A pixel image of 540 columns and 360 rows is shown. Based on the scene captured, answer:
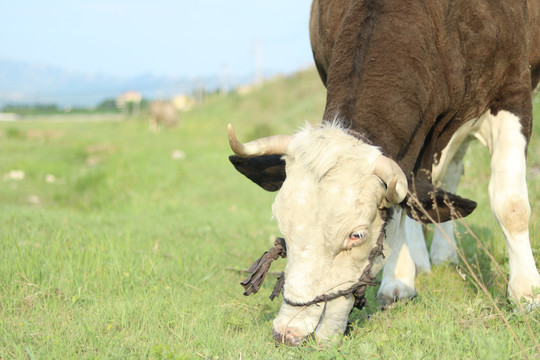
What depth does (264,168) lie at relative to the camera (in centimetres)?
383

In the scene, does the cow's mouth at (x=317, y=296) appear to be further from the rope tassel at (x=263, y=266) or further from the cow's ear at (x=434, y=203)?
the cow's ear at (x=434, y=203)

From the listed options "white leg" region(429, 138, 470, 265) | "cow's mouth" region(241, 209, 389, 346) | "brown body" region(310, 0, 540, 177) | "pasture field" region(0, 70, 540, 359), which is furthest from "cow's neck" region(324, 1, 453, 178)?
"white leg" region(429, 138, 470, 265)

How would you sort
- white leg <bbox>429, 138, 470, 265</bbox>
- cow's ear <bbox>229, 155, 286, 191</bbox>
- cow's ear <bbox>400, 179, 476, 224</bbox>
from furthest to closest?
white leg <bbox>429, 138, 470, 265</bbox> → cow's ear <bbox>229, 155, 286, 191</bbox> → cow's ear <bbox>400, 179, 476, 224</bbox>

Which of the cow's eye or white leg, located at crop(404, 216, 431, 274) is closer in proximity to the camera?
the cow's eye

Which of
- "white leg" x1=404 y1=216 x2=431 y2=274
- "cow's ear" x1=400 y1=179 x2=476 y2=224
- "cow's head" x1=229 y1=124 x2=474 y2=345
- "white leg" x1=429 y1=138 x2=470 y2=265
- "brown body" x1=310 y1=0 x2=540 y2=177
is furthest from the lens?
"white leg" x1=429 y1=138 x2=470 y2=265

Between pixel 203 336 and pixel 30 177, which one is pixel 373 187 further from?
pixel 30 177

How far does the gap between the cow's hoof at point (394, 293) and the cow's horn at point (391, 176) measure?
4.18 ft

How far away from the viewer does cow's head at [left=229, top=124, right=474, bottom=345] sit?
125 inches

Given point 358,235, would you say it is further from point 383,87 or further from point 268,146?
point 383,87

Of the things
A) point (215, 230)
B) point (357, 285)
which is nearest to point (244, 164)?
point (357, 285)

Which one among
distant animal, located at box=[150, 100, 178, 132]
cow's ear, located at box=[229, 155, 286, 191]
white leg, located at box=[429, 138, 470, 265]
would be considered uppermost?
cow's ear, located at box=[229, 155, 286, 191]

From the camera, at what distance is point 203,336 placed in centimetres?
345

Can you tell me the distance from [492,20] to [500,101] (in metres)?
0.57

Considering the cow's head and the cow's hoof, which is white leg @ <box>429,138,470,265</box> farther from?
the cow's head
